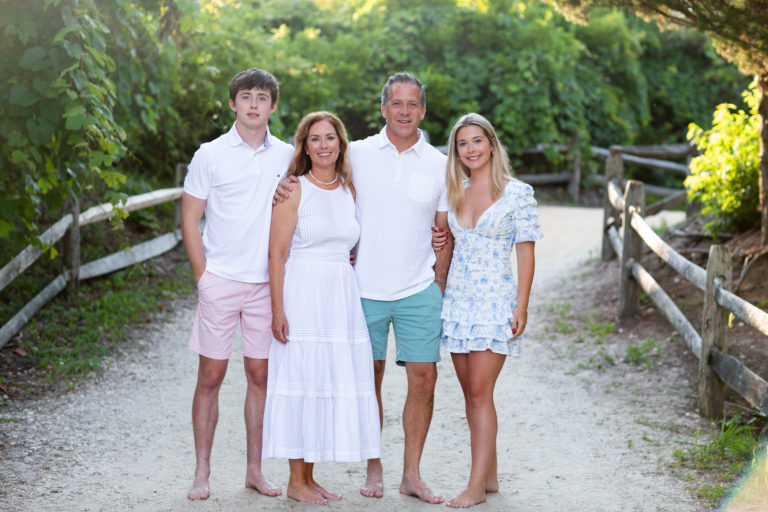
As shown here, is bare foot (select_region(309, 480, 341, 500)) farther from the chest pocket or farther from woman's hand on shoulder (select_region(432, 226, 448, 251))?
the chest pocket

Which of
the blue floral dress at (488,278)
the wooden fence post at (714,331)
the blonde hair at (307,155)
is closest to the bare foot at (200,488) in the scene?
the blue floral dress at (488,278)

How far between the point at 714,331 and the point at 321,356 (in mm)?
2545

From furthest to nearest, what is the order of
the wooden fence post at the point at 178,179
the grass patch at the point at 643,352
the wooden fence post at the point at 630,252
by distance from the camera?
1. the wooden fence post at the point at 178,179
2. the wooden fence post at the point at 630,252
3. the grass patch at the point at 643,352

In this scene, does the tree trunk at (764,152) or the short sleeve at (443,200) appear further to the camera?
the tree trunk at (764,152)

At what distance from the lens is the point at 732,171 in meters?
6.96

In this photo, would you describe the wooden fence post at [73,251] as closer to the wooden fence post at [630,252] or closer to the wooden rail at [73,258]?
the wooden rail at [73,258]

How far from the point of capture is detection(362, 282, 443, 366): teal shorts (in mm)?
3844

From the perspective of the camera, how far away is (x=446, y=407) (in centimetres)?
560

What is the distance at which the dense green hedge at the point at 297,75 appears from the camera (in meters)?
4.73

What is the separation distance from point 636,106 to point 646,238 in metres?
11.3

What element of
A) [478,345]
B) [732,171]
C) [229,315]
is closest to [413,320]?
[478,345]

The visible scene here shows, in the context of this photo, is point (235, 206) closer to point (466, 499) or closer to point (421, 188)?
point (421, 188)

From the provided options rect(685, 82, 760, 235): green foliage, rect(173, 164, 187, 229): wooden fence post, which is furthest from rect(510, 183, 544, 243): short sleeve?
rect(173, 164, 187, 229): wooden fence post

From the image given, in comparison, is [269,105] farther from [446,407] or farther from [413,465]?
[446,407]
